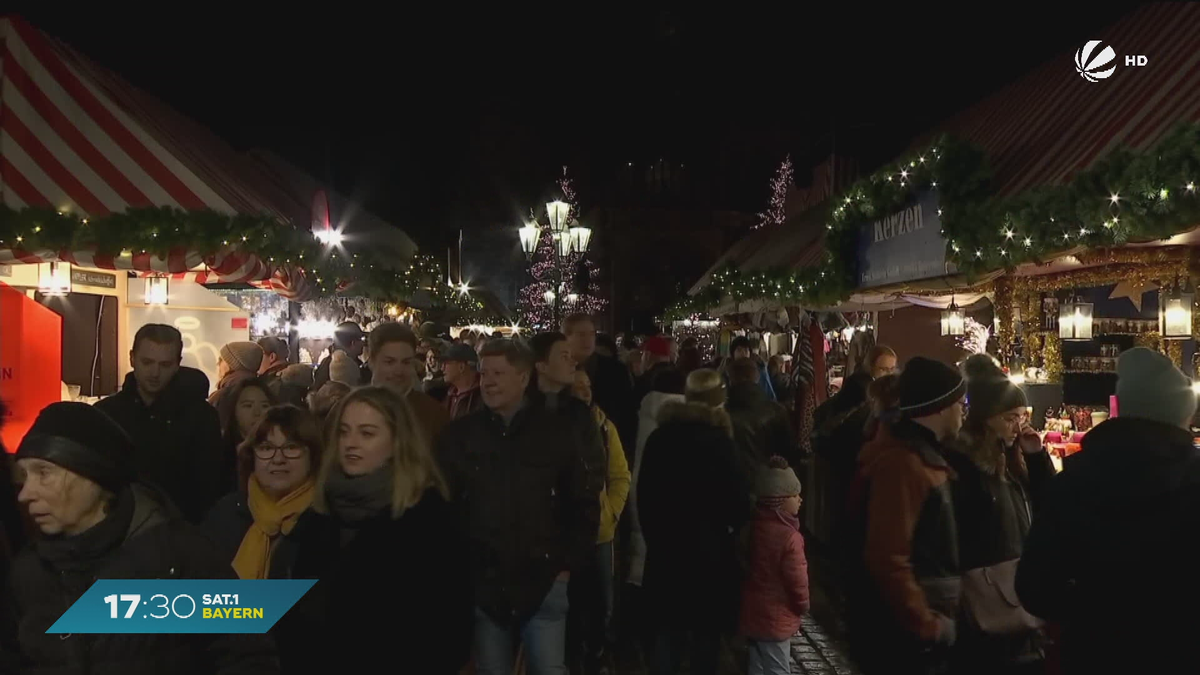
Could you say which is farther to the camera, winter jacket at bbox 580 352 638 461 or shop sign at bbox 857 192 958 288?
shop sign at bbox 857 192 958 288

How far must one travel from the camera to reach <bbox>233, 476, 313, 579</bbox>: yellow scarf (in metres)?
3.04

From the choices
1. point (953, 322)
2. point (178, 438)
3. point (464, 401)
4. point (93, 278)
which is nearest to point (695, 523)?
point (464, 401)

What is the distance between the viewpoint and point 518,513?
3771 millimetres

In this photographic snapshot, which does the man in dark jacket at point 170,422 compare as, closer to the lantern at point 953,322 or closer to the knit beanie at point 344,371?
the knit beanie at point 344,371

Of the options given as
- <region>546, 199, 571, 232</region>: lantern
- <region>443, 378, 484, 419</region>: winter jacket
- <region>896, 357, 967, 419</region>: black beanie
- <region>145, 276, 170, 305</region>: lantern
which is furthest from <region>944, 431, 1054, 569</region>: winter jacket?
<region>546, 199, 571, 232</region>: lantern

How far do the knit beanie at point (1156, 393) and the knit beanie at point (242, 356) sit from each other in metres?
5.15

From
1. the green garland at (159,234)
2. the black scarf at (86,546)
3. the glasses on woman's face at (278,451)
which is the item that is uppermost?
the green garland at (159,234)

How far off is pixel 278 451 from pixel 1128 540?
2841 mm

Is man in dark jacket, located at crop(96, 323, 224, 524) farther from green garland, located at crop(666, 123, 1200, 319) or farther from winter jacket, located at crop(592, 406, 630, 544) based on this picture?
green garland, located at crop(666, 123, 1200, 319)

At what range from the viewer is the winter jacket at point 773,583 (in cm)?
428

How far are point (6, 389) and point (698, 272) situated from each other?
48.3 metres

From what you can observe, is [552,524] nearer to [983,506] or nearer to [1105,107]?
[983,506]

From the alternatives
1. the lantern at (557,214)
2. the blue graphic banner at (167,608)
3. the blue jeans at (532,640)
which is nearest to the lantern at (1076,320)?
the blue jeans at (532,640)

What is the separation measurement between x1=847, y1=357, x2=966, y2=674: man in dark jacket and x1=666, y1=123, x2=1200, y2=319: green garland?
266 cm
